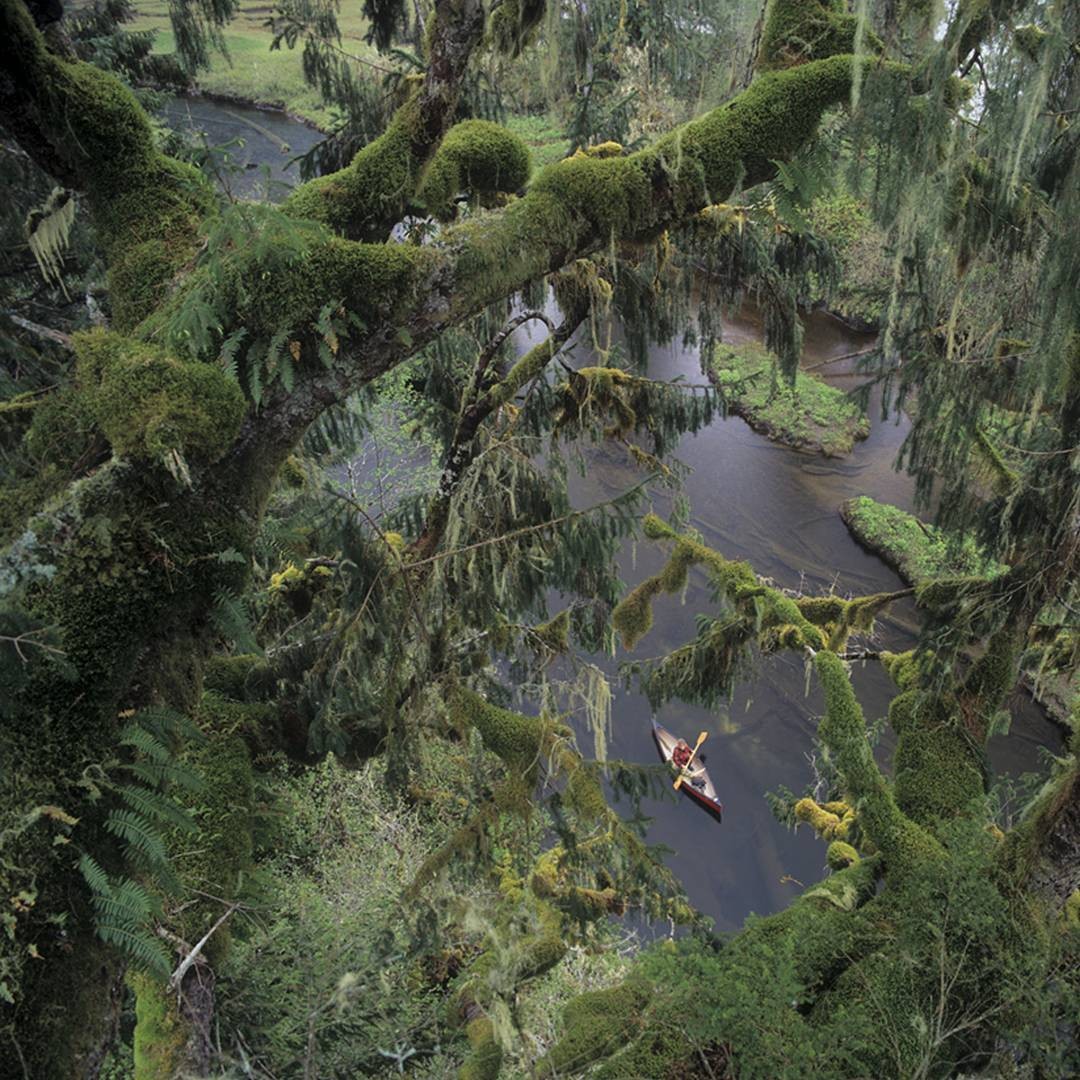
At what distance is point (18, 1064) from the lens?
2529 millimetres

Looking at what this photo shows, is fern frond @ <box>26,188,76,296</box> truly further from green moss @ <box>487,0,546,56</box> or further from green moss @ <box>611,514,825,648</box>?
green moss @ <box>611,514,825,648</box>

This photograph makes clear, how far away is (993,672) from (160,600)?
610cm

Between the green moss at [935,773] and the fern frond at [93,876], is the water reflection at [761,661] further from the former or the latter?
the fern frond at [93,876]

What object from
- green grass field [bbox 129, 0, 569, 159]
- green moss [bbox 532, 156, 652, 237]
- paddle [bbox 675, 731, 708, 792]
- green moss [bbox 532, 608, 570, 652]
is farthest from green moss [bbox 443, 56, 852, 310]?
green grass field [bbox 129, 0, 569, 159]

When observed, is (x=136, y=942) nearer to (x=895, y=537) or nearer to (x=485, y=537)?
(x=485, y=537)

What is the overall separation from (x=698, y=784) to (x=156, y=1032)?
888 centimetres

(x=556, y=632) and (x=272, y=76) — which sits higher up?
(x=272, y=76)

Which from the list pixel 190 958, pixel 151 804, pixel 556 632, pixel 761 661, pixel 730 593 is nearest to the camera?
pixel 151 804

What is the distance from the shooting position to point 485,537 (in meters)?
6.15

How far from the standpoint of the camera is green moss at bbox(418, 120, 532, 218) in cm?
442

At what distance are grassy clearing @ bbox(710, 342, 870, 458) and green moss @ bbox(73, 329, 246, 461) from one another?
15403mm

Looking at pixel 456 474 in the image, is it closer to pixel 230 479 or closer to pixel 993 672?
pixel 230 479

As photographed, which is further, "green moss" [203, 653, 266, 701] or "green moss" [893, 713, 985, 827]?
"green moss" [893, 713, 985, 827]

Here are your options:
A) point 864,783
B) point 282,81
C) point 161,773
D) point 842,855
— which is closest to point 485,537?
point 864,783
